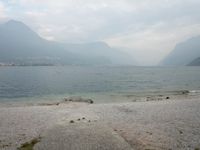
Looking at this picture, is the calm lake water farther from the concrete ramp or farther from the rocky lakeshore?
the concrete ramp

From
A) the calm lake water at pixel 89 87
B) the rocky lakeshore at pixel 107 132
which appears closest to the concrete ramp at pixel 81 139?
the rocky lakeshore at pixel 107 132

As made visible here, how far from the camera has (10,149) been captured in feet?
51.2

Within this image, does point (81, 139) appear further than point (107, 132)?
No

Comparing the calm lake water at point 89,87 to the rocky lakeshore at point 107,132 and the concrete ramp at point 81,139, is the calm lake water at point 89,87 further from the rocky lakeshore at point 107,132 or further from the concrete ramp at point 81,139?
the concrete ramp at point 81,139

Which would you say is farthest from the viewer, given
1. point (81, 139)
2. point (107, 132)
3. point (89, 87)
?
point (89, 87)

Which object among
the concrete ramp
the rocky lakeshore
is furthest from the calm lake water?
the concrete ramp

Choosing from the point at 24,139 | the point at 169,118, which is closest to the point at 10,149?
the point at 24,139

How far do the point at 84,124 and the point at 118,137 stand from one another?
5.33m

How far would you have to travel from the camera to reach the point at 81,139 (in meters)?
17.3

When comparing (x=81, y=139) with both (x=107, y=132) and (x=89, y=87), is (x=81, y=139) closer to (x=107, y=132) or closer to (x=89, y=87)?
(x=107, y=132)

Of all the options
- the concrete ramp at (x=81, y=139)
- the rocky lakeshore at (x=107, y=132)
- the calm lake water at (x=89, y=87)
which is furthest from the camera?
the calm lake water at (x=89, y=87)

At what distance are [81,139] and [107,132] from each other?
2805 mm

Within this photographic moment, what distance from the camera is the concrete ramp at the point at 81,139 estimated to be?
1562 centimetres

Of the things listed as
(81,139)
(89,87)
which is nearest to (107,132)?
(81,139)
